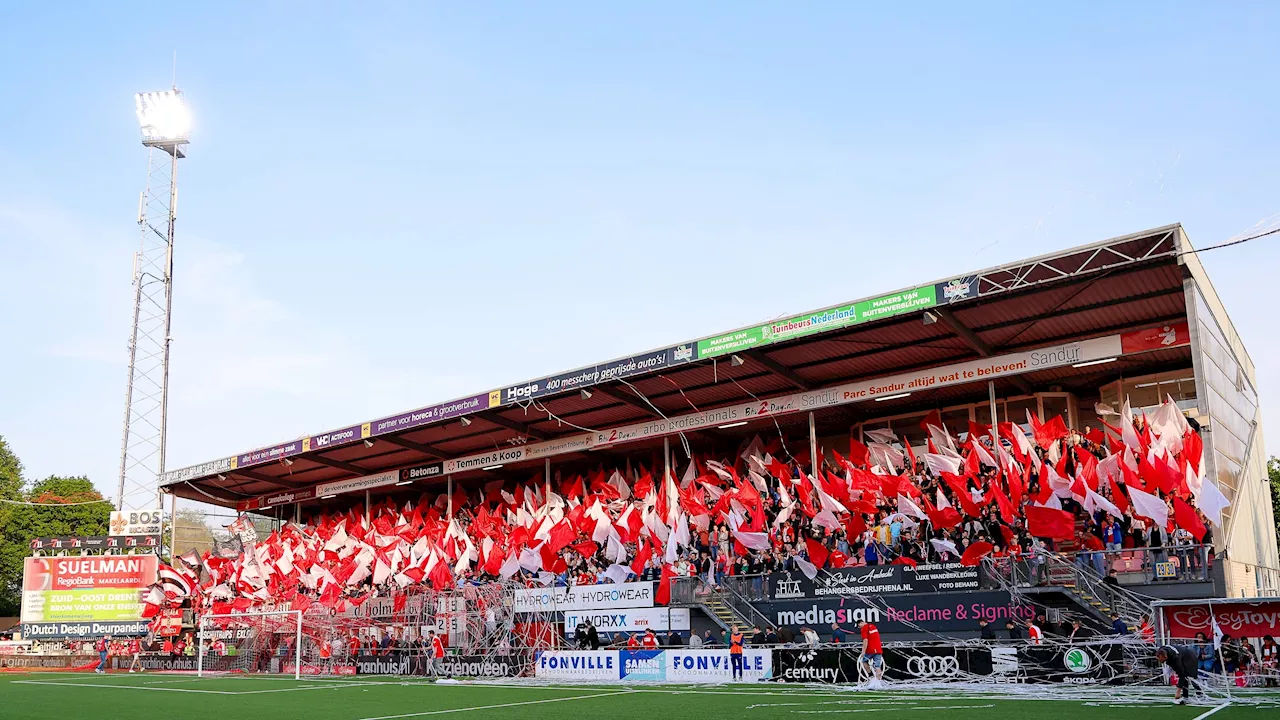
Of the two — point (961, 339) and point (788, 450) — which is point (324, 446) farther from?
point (961, 339)

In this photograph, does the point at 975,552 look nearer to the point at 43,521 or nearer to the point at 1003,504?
the point at 1003,504

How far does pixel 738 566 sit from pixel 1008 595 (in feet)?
31.1

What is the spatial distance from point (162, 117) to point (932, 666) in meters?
49.3

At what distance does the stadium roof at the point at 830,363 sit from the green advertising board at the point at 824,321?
0.12 feet

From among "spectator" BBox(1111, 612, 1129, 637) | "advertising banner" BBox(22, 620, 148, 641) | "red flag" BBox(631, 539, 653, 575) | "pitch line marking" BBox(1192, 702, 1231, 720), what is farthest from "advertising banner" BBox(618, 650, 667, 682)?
"advertising banner" BBox(22, 620, 148, 641)

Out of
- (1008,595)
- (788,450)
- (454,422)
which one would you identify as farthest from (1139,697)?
(454,422)

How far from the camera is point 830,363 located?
32.6m

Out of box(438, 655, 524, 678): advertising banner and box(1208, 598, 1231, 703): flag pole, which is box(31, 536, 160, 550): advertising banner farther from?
box(1208, 598, 1231, 703): flag pole

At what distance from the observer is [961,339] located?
29.8m

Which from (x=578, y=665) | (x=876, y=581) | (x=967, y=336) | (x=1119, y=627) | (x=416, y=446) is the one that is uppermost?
(x=967, y=336)

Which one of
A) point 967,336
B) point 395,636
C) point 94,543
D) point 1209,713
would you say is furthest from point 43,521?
point 1209,713

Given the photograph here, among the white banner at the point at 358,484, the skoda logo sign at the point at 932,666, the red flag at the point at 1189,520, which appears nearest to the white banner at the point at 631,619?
the skoda logo sign at the point at 932,666

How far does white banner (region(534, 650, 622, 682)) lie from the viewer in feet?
89.7

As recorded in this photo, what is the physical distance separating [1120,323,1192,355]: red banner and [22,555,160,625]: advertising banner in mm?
42093
